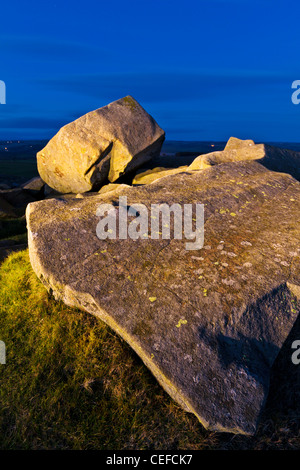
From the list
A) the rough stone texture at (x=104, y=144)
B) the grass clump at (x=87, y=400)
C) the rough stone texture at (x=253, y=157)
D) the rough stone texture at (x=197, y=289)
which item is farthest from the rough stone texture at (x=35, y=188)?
the grass clump at (x=87, y=400)

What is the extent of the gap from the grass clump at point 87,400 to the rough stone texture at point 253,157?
7.99m

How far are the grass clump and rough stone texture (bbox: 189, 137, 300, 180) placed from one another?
799 cm

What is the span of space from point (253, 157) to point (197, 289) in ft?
27.9

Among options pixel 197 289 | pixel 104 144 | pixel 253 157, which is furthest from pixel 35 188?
pixel 197 289

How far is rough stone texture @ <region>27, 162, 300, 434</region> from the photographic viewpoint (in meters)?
4.86

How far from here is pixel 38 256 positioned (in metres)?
6.45

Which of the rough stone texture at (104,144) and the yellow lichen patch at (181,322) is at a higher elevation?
the rough stone texture at (104,144)

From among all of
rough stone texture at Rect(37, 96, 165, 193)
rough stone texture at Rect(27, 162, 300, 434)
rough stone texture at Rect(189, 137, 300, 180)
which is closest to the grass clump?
rough stone texture at Rect(27, 162, 300, 434)

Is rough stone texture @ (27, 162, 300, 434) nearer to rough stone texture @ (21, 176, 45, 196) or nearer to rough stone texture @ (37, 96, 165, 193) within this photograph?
rough stone texture @ (37, 96, 165, 193)

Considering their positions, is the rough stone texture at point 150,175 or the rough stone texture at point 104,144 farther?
the rough stone texture at point 150,175

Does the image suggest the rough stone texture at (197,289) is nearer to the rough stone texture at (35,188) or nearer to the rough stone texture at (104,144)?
the rough stone texture at (104,144)

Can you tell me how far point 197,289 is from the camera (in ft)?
19.2

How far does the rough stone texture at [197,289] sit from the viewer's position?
15.9ft

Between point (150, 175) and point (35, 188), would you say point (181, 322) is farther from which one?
point (35, 188)
